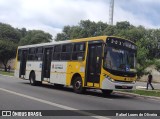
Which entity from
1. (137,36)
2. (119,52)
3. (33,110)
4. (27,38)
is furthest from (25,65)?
(27,38)

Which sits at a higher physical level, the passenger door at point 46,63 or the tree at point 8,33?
the tree at point 8,33

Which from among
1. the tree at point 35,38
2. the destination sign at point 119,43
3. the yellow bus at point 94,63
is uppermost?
the tree at point 35,38

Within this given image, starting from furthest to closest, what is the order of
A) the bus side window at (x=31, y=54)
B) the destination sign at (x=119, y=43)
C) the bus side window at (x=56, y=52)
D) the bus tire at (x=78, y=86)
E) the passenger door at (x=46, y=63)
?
the bus side window at (x=31, y=54), the passenger door at (x=46, y=63), the bus side window at (x=56, y=52), the bus tire at (x=78, y=86), the destination sign at (x=119, y=43)

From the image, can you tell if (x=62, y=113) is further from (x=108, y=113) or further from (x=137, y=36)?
(x=137, y=36)

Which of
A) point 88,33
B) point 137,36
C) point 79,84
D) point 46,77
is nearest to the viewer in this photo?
point 79,84

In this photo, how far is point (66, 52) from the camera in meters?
23.1

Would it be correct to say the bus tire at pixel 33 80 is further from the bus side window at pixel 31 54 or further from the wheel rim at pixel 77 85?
the wheel rim at pixel 77 85

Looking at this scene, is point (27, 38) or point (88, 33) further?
point (27, 38)

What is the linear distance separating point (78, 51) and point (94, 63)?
6.16 feet

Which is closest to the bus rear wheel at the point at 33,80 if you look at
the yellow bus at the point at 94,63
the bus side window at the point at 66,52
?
the yellow bus at the point at 94,63

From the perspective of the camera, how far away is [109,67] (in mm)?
19453

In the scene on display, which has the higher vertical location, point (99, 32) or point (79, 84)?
point (99, 32)

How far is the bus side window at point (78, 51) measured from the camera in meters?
21.3

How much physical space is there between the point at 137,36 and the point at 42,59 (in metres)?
59.6
